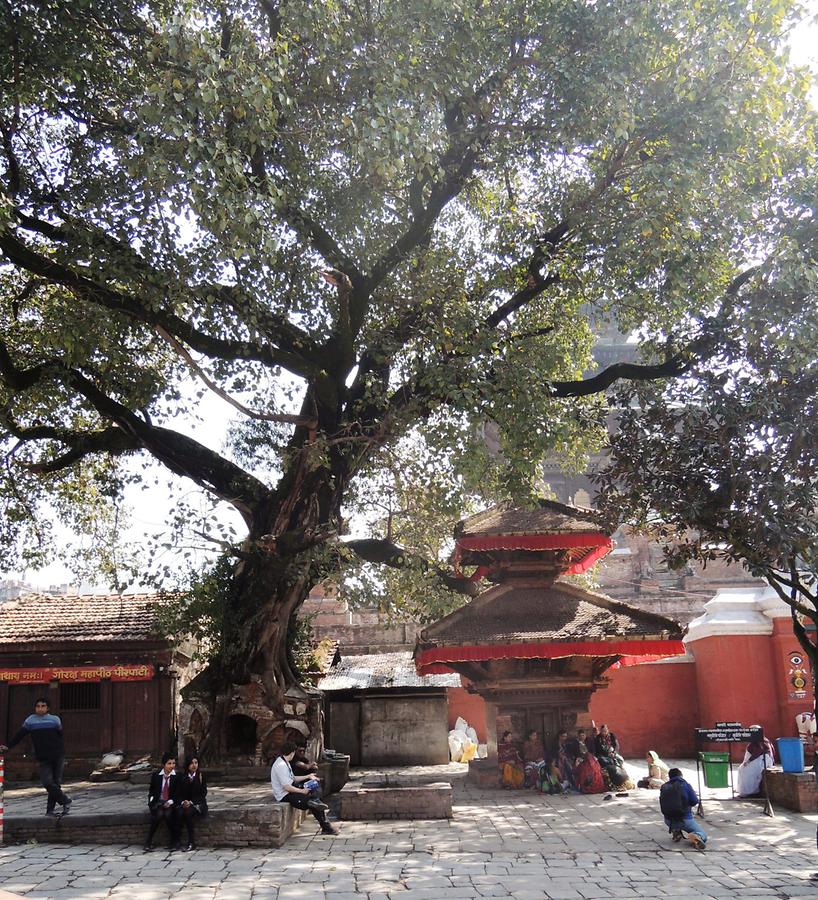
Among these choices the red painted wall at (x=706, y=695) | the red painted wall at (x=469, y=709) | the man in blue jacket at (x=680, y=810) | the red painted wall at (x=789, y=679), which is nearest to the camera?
the man in blue jacket at (x=680, y=810)

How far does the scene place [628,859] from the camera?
904 cm

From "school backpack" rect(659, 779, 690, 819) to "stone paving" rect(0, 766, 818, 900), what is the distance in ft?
1.17

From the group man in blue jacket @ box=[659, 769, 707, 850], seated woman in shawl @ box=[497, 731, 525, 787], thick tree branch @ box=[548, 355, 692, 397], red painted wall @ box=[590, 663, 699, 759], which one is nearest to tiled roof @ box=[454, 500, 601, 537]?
thick tree branch @ box=[548, 355, 692, 397]

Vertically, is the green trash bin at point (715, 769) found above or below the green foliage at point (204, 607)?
below

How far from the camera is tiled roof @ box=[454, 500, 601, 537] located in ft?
46.4

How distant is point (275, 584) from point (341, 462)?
2.10 m

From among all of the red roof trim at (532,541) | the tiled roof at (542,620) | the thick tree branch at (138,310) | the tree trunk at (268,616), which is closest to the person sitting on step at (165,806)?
the tree trunk at (268,616)

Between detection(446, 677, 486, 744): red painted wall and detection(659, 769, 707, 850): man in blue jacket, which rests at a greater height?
detection(446, 677, 486, 744): red painted wall

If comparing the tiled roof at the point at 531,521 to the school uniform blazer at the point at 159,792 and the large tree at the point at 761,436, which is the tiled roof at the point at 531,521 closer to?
the large tree at the point at 761,436

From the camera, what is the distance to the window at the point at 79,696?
60.3 ft

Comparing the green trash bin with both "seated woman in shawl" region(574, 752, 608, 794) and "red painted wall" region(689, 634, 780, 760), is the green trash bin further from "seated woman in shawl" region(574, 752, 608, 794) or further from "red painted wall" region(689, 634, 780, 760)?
"red painted wall" region(689, 634, 780, 760)

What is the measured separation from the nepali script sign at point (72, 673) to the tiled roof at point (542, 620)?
7.81 meters

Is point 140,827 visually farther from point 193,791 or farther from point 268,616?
point 268,616

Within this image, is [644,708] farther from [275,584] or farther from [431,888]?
[431,888]
